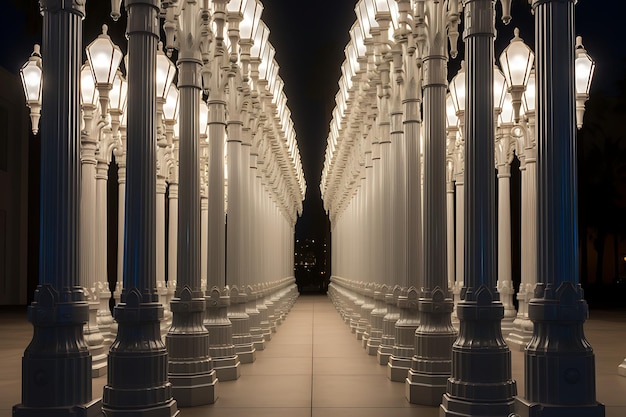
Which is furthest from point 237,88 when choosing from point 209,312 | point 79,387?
point 79,387

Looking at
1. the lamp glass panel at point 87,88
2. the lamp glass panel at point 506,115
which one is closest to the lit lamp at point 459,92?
the lamp glass panel at point 506,115

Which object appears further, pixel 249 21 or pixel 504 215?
pixel 504 215

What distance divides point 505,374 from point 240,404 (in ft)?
12.0

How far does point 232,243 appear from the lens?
51.6ft

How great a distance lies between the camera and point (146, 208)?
864 centimetres

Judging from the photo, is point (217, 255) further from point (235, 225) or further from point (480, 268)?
point (480, 268)

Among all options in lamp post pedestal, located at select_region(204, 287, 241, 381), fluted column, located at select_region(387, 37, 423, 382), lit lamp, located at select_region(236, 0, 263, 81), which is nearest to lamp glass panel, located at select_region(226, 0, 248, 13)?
lit lamp, located at select_region(236, 0, 263, 81)

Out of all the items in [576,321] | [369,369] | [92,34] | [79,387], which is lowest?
[369,369]

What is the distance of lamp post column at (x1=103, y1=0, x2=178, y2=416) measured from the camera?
27.9ft

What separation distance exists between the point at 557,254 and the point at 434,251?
4094 mm

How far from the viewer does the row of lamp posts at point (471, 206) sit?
22.9 ft

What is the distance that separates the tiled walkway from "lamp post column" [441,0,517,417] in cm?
140

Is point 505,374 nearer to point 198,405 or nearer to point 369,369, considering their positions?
point 198,405

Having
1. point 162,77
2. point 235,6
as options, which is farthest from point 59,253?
point 162,77
